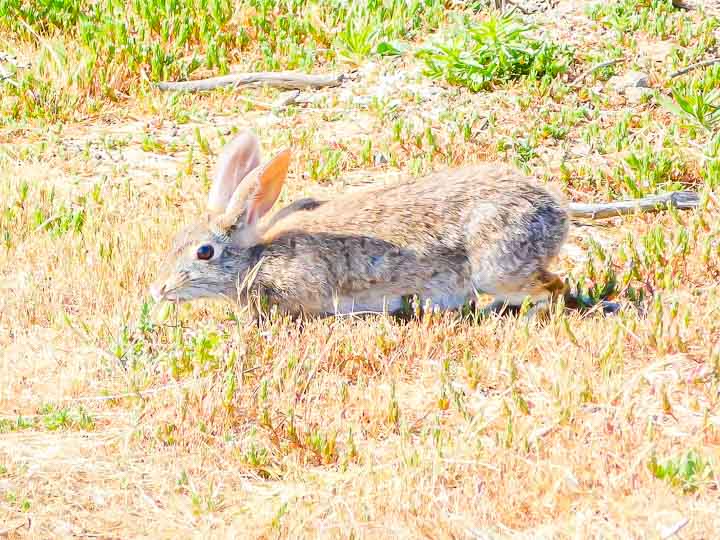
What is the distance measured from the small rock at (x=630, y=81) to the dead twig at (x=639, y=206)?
97.2 inches

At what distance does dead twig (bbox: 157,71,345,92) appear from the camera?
11680 mm

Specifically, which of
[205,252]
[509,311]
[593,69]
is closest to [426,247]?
[509,311]

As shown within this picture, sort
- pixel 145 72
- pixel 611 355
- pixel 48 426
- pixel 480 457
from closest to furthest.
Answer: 1. pixel 480 457
2. pixel 48 426
3. pixel 611 355
4. pixel 145 72

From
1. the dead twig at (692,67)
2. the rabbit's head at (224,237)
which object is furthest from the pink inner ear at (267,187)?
the dead twig at (692,67)

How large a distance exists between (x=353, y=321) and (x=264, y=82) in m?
A: 5.40

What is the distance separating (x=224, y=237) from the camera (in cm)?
712

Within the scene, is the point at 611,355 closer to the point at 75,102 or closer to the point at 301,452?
the point at 301,452

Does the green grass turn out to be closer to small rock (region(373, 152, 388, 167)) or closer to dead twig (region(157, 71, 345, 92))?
dead twig (region(157, 71, 345, 92))

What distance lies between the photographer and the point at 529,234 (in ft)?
23.4

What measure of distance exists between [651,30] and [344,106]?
11.3 ft

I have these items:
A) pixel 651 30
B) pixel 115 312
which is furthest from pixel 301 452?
pixel 651 30

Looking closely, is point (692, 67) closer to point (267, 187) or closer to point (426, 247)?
point (426, 247)

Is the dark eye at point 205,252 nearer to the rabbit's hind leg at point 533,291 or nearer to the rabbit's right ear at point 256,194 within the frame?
the rabbit's right ear at point 256,194

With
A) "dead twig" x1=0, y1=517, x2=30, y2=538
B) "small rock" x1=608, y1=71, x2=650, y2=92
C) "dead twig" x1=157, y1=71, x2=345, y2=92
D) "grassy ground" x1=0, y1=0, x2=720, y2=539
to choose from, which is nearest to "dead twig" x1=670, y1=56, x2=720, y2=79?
"grassy ground" x1=0, y1=0, x2=720, y2=539
